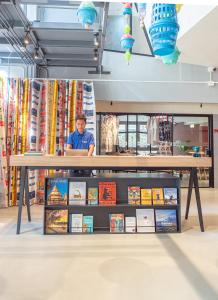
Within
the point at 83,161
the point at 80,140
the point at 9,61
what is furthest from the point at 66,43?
the point at 83,161

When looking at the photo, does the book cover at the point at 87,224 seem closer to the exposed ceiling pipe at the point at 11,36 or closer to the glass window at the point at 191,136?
the exposed ceiling pipe at the point at 11,36

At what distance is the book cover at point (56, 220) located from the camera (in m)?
3.71

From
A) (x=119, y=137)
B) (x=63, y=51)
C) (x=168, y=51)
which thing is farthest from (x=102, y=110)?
(x=168, y=51)

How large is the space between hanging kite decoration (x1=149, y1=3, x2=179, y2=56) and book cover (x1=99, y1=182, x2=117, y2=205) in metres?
2.32

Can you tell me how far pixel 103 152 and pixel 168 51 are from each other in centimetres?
695

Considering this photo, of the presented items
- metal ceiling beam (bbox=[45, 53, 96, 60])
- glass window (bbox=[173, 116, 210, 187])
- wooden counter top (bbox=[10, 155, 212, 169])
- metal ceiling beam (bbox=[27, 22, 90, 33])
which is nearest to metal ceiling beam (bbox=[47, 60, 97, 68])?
metal ceiling beam (bbox=[45, 53, 96, 60])

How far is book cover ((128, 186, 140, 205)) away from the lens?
3.79 m

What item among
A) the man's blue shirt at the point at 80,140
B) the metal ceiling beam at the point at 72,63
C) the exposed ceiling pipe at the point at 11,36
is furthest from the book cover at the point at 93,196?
the metal ceiling beam at the point at 72,63

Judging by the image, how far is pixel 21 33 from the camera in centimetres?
517

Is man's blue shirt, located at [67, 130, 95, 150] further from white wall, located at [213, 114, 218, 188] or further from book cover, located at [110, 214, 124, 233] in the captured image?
white wall, located at [213, 114, 218, 188]

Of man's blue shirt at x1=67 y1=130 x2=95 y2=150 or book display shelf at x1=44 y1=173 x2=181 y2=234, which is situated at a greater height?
man's blue shirt at x1=67 y1=130 x2=95 y2=150

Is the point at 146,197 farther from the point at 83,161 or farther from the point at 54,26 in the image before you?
the point at 54,26

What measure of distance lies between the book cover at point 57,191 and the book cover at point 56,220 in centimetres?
12

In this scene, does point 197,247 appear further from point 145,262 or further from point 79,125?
point 79,125
